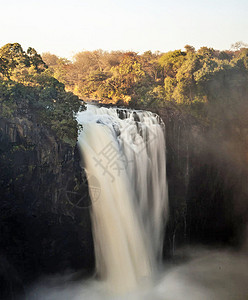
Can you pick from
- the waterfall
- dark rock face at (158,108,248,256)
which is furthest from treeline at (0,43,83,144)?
dark rock face at (158,108,248,256)

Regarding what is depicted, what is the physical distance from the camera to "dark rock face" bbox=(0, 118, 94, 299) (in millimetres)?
12383

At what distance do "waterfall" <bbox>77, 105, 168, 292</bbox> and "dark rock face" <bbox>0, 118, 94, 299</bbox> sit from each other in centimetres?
58

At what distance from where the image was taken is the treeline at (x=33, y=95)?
13031 mm

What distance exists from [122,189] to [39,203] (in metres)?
3.33

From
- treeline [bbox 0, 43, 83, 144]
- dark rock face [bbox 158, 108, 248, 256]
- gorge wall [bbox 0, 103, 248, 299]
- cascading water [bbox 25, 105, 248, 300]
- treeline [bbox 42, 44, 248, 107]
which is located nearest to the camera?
gorge wall [bbox 0, 103, 248, 299]

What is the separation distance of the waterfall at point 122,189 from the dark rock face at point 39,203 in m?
0.58

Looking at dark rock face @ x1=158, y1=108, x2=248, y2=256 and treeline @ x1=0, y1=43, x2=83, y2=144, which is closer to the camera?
treeline @ x1=0, y1=43, x2=83, y2=144

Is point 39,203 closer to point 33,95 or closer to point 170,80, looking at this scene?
point 33,95

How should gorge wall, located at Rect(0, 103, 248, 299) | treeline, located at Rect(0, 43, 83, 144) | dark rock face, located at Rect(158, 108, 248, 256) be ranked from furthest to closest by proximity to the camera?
dark rock face, located at Rect(158, 108, 248, 256), treeline, located at Rect(0, 43, 83, 144), gorge wall, located at Rect(0, 103, 248, 299)

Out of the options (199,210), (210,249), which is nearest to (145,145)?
(199,210)

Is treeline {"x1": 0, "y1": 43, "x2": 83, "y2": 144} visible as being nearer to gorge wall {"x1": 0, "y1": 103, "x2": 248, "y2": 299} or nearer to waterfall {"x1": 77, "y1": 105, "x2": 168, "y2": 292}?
gorge wall {"x1": 0, "y1": 103, "x2": 248, "y2": 299}

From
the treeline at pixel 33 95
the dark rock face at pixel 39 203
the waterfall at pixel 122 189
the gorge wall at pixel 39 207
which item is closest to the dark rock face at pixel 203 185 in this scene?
the waterfall at pixel 122 189

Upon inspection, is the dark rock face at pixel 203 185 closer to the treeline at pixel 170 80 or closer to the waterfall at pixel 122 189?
the treeline at pixel 170 80

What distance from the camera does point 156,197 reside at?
16.7 m
